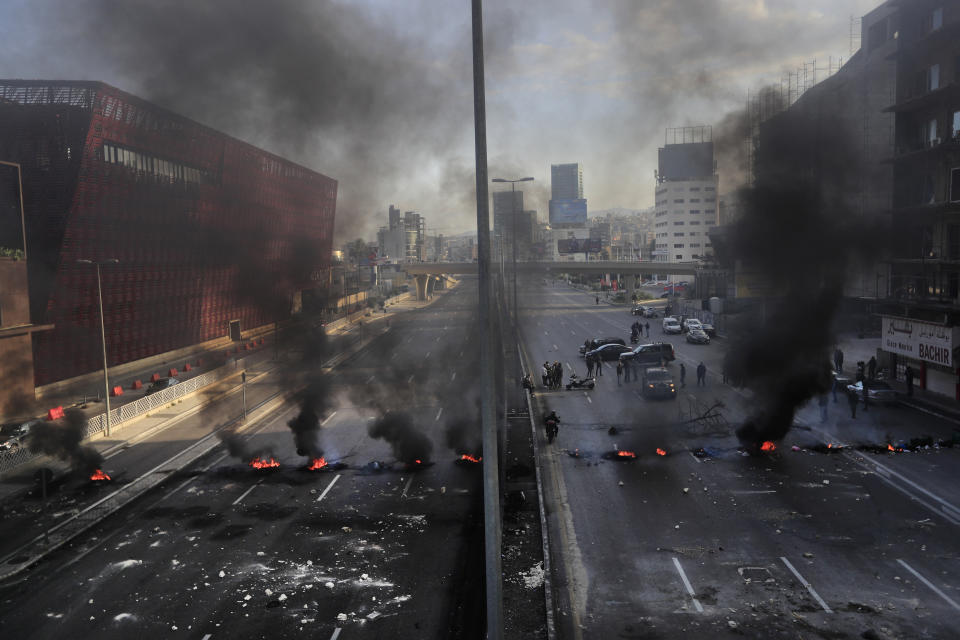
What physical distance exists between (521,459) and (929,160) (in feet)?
65.9

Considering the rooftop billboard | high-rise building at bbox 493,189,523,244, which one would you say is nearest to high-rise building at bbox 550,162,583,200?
the rooftop billboard

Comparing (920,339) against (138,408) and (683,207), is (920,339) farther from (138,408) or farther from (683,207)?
(683,207)

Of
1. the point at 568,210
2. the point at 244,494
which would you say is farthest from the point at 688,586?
the point at 568,210

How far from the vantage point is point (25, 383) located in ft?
92.6

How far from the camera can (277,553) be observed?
1325 cm

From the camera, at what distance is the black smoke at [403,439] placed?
1925 centimetres

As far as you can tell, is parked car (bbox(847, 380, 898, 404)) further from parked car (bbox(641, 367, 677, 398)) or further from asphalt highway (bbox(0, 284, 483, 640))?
asphalt highway (bbox(0, 284, 483, 640))

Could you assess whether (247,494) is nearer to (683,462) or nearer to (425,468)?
(425,468)

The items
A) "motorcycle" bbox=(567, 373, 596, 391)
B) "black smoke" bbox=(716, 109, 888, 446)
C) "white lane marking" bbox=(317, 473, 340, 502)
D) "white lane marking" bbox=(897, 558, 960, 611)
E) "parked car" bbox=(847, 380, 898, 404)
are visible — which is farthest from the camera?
"motorcycle" bbox=(567, 373, 596, 391)

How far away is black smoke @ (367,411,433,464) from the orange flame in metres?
2.88

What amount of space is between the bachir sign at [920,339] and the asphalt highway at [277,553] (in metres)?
16.7

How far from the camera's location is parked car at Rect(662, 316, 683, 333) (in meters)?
50.6

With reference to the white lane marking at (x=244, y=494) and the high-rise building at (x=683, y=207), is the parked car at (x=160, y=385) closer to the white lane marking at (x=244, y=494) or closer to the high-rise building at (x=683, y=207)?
the white lane marking at (x=244, y=494)

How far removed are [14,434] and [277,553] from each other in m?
14.9
